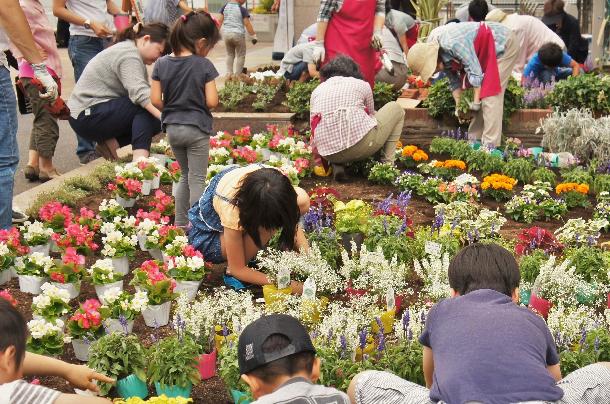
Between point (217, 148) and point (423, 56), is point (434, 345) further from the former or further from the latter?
point (423, 56)

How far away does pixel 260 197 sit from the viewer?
4.69 m

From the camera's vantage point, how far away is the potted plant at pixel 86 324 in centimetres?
432

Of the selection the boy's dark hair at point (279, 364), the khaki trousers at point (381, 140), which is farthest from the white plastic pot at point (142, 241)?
the boy's dark hair at point (279, 364)

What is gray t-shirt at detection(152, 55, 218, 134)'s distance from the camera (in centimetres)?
619

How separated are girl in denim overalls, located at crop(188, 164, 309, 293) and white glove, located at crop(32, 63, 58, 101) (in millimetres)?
1208

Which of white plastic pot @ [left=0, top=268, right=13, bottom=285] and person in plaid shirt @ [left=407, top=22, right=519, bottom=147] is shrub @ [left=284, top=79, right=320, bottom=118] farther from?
white plastic pot @ [left=0, top=268, right=13, bottom=285]

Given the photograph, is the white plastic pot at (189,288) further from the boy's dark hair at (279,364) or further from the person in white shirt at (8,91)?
the boy's dark hair at (279,364)

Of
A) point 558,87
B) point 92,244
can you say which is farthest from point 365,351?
point 558,87

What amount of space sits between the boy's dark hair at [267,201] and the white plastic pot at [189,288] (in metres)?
0.49

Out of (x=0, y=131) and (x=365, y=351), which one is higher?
(x=0, y=131)

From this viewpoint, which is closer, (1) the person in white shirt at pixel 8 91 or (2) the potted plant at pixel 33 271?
(2) the potted plant at pixel 33 271

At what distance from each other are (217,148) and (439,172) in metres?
1.77

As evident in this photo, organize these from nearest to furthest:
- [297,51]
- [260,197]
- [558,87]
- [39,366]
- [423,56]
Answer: [39,366] < [260,197] < [423,56] < [558,87] < [297,51]

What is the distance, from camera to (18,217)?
6.55m
